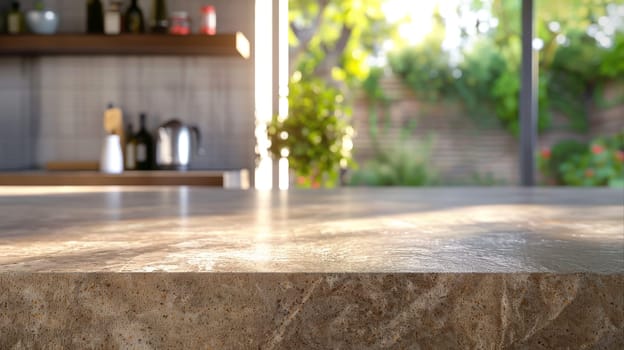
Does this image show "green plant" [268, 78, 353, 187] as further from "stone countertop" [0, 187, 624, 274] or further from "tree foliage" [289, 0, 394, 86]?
"tree foliage" [289, 0, 394, 86]

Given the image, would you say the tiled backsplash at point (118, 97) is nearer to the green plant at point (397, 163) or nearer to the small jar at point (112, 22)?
the small jar at point (112, 22)

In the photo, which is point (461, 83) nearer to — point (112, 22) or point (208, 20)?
point (208, 20)

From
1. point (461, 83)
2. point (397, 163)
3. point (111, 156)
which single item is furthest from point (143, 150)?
point (461, 83)

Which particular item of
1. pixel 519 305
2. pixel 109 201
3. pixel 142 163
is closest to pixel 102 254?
pixel 519 305

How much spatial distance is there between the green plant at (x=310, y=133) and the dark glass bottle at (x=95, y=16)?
0.90 metres

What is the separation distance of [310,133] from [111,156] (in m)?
0.90

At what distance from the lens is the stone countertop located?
1.47ft

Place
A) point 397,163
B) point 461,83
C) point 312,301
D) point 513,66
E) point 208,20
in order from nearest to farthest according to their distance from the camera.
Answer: point 312,301
point 208,20
point 397,163
point 461,83
point 513,66

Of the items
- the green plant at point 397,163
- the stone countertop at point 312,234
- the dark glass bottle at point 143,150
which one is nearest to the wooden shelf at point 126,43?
the dark glass bottle at point 143,150

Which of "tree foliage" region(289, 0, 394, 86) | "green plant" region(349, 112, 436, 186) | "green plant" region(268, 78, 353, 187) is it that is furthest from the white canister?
"green plant" region(349, 112, 436, 186)

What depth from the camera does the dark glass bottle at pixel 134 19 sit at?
3.20m

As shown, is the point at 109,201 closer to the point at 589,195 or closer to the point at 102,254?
the point at 102,254

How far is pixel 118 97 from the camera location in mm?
3324

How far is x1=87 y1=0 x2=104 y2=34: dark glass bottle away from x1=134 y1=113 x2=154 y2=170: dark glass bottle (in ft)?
1.54
